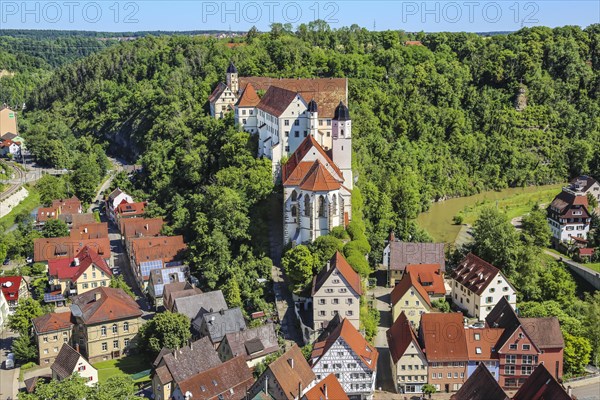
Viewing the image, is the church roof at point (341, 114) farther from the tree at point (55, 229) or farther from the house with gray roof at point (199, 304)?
the tree at point (55, 229)

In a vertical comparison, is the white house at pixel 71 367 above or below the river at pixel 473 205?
below

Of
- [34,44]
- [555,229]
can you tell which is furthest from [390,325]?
[34,44]

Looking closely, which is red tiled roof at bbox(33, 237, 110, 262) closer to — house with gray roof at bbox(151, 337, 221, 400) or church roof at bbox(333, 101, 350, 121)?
house with gray roof at bbox(151, 337, 221, 400)

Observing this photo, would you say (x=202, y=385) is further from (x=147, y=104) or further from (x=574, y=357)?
(x=147, y=104)

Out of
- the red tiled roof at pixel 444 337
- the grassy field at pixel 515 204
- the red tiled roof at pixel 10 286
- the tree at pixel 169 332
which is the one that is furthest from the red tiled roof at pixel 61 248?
the grassy field at pixel 515 204

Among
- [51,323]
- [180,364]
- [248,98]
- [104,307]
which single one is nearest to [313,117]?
[248,98]

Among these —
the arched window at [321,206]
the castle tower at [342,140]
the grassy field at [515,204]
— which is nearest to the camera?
the arched window at [321,206]
